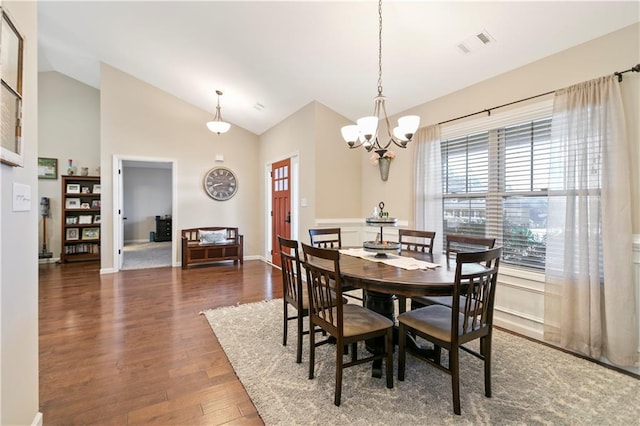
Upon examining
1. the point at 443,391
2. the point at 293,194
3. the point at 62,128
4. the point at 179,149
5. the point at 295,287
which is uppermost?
the point at 62,128

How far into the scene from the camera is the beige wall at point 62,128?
610cm

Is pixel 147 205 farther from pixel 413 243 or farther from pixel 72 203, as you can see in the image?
pixel 413 243

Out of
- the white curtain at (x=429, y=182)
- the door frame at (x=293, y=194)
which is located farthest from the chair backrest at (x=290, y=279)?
the door frame at (x=293, y=194)

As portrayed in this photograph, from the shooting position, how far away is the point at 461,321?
196 centimetres

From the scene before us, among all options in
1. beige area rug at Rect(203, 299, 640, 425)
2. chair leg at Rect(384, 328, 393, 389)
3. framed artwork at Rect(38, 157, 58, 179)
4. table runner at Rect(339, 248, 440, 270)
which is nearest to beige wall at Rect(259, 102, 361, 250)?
table runner at Rect(339, 248, 440, 270)

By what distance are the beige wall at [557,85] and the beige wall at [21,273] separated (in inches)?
142

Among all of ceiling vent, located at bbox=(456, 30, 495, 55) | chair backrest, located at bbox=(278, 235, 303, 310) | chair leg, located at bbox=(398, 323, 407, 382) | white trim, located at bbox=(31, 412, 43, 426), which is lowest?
white trim, located at bbox=(31, 412, 43, 426)

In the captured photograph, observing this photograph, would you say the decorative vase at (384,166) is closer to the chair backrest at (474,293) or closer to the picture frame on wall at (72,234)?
the chair backrest at (474,293)

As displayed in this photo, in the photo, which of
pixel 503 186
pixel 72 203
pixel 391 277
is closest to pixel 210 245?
pixel 72 203

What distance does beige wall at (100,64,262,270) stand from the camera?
5.32 metres

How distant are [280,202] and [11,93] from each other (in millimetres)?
4679

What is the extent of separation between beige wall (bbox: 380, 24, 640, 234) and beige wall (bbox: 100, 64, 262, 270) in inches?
151

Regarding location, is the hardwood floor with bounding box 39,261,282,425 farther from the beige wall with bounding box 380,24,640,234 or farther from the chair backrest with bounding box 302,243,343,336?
the beige wall with bounding box 380,24,640,234

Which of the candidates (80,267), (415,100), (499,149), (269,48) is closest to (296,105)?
(269,48)
